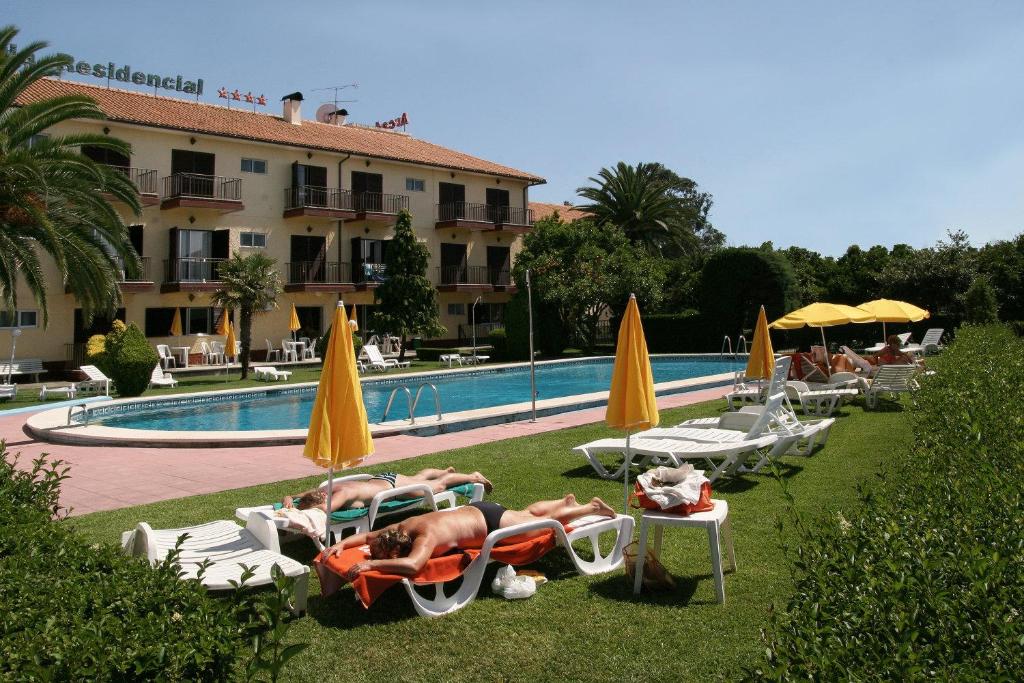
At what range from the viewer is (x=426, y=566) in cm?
490

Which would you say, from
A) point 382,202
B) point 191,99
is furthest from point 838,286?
point 191,99

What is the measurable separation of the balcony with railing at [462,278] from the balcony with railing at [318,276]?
472 centimetres

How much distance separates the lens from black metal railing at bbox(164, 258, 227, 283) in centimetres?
→ 2861

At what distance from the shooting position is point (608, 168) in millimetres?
41375

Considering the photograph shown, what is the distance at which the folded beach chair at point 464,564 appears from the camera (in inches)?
187

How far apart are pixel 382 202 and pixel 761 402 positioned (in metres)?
24.6

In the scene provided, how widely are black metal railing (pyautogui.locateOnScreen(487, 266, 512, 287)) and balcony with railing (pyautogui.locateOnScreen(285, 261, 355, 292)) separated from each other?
7772 mm

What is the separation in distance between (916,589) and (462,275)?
3557 cm

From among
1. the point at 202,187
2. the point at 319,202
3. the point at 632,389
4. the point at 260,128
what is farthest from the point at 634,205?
the point at 632,389

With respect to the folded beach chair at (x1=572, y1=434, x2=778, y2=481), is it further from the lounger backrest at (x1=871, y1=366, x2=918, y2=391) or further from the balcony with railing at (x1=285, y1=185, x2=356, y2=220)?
the balcony with railing at (x1=285, y1=185, x2=356, y2=220)

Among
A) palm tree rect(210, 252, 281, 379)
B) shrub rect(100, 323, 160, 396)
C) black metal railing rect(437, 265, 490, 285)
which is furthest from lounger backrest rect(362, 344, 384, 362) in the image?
black metal railing rect(437, 265, 490, 285)

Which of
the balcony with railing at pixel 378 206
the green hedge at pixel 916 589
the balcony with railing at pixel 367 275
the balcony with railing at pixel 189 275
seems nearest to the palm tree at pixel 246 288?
the balcony with railing at pixel 189 275

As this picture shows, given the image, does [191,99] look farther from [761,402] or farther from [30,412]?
[761,402]

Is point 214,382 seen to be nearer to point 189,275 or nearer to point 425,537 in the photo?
point 189,275
